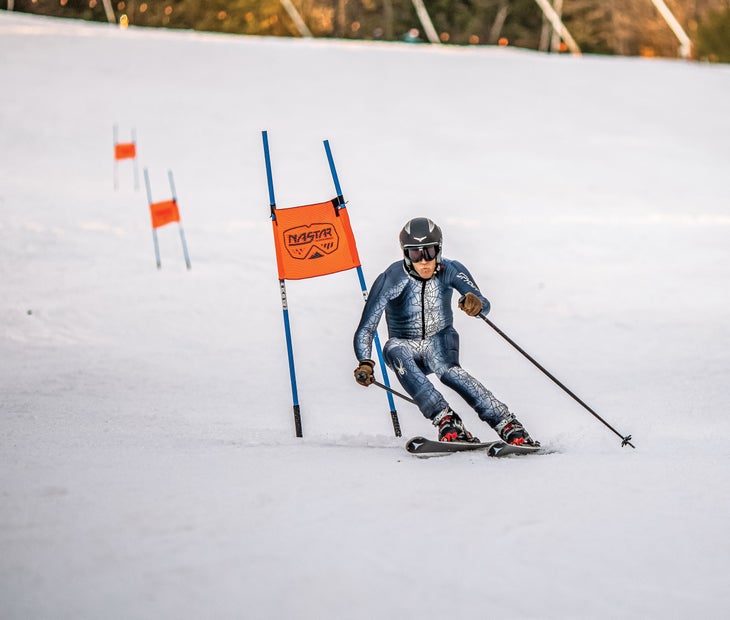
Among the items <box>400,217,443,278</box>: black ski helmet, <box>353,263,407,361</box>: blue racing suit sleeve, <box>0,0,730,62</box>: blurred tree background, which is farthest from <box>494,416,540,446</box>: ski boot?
<box>0,0,730,62</box>: blurred tree background

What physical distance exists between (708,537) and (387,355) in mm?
2341

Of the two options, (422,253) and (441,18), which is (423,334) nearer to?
(422,253)

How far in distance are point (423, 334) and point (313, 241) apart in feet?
3.43

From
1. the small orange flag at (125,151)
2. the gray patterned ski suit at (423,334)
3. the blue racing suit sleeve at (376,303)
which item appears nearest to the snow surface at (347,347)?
the gray patterned ski suit at (423,334)

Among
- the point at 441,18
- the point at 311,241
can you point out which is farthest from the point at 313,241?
the point at 441,18

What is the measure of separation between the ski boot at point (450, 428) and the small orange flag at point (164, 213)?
7316 mm

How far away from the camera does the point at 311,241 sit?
603 centimetres

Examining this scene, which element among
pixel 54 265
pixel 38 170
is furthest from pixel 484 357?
pixel 38 170

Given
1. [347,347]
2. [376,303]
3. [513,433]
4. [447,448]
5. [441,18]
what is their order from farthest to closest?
[441,18] < [347,347] < [376,303] < [513,433] < [447,448]

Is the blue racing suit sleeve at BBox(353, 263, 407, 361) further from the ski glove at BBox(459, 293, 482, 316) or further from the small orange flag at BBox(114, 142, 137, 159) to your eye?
the small orange flag at BBox(114, 142, 137, 159)

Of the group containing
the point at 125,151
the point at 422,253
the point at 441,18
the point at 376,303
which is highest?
the point at 422,253

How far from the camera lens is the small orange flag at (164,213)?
38.7ft

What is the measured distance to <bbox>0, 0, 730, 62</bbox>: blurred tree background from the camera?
47.8 m

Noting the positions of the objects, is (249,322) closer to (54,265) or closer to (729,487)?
(54,265)
